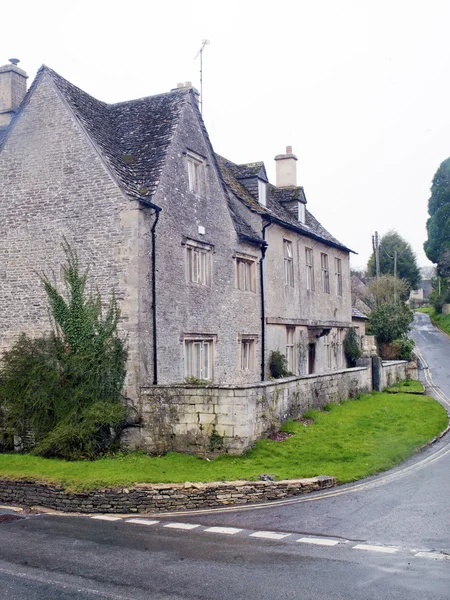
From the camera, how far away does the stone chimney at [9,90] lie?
21.9m

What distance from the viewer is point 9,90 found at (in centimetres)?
2194

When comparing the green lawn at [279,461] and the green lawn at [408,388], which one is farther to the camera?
the green lawn at [408,388]

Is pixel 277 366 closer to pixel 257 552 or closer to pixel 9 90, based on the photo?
pixel 9 90

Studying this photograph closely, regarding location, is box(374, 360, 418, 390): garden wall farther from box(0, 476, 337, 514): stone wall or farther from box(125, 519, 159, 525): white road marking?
box(125, 519, 159, 525): white road marking

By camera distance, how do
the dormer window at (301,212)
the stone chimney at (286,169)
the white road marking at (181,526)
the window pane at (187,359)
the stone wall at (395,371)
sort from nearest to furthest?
the white road marking at (181,526), the window pane at (187,359), the dormer window at (301,212), the stone wall at (395,371), the stone chimney at (286,169)

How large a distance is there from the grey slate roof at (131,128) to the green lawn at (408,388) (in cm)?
1694

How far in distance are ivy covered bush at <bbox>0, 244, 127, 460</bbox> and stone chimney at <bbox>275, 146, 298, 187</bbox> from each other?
55.9 feet

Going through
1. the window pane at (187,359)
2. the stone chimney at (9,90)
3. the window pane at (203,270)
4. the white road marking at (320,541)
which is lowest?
the white road marking at (320,541)

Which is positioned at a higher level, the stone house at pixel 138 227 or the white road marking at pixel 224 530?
the stone house at pixel 138 227

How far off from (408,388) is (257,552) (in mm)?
23264

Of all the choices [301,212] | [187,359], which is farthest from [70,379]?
[301,212]

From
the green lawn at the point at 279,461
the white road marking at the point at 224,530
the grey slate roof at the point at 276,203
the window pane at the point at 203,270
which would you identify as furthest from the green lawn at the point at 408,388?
the white road marking at the point at 224,530

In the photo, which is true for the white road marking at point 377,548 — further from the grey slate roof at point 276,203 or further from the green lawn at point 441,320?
the green lawn at point 441,320

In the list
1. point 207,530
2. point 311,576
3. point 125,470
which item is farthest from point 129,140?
point 311,576
